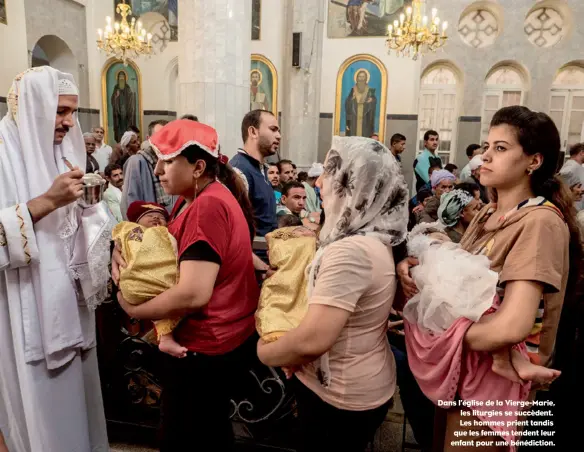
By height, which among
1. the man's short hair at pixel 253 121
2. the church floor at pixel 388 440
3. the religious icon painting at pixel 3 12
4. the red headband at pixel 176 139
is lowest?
the church floor at pixel 388 440

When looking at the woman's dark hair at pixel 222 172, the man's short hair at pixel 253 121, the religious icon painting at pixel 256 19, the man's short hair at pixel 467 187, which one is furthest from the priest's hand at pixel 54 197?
the religious icon painting at pixel 256 19

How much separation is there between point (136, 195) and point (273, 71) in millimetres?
8932

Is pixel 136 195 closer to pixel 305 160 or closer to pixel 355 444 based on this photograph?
pixel 355 444

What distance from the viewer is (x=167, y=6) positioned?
39.3ft

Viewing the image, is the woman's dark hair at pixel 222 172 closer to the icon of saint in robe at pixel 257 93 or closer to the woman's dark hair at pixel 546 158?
the woman's dark hair at pixel 546 158

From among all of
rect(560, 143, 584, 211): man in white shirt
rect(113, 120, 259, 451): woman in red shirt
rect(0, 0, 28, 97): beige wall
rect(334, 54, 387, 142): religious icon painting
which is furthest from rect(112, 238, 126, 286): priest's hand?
rect(334, 54, 387, 142): religious icon painting

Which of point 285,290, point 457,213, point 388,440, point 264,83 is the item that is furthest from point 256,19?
point 285,290

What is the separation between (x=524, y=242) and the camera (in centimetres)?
146

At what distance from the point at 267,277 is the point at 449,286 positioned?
673 millimetres

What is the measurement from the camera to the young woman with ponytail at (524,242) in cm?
139

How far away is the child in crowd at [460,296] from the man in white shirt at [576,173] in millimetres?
5014

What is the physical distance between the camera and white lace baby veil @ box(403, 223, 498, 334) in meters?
1.39

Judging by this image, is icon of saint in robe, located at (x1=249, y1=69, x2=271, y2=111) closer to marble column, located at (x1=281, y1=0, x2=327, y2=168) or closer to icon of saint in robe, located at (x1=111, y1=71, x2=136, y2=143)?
marble column, located at (x1=281, y1=0, x2=327, y2=168)

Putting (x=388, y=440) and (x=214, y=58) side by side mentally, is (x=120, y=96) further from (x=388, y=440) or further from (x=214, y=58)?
(x=388, y=440)
